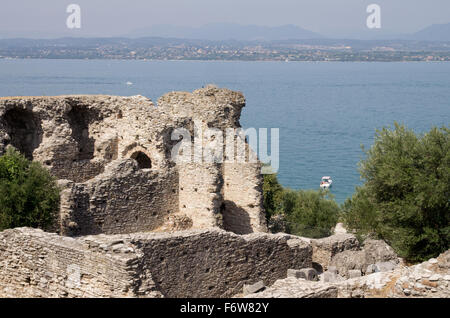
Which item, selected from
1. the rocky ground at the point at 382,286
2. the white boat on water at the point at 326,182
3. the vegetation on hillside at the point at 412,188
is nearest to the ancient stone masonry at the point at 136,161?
the vegetation on hillside at the point at 412,188

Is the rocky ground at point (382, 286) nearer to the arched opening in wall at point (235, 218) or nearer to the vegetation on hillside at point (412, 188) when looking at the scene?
the vegetation on hillside at point (412, 188)

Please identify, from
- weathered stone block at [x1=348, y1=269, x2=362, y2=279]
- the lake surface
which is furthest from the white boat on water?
weathered stone block at [x1=348, y1=269, x2=362, y2=279]

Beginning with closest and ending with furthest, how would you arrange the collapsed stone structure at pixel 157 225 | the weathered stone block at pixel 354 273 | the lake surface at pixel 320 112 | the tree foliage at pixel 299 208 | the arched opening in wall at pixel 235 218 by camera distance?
the collapsed stone structure at pixel 157 225
the weathered stone block at pixel 354 273
the arched opening in wall at pixel 235 218
the tree foliage at pixel 299 208
the lake surface at pixel 320 112

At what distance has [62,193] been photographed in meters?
18.9

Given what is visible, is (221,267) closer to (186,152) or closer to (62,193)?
(62,193)

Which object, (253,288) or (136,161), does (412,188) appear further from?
(136,161)

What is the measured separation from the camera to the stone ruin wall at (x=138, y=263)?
1283cm

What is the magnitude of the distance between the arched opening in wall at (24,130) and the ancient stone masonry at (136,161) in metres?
0.03

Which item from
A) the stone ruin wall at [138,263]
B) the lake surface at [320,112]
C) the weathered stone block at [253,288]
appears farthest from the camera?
the lake surface at [320,112]

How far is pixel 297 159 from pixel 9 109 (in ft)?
228

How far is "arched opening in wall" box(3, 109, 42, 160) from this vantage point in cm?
2255

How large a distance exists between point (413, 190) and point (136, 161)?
887 cm

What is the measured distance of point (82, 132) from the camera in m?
24.9

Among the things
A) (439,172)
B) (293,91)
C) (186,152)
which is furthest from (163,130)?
(293,91)
